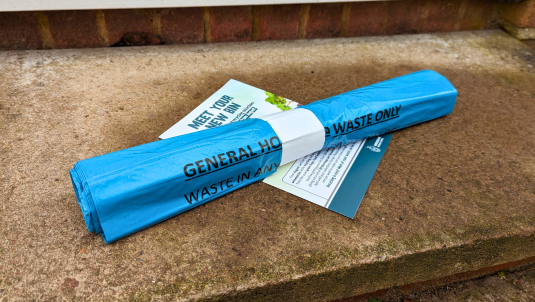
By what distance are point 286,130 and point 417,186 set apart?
0.34 m

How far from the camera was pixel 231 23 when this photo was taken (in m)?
1.34

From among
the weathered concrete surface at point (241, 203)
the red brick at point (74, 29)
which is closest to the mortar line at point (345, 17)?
the weathered concrete surface at point (241, 203)

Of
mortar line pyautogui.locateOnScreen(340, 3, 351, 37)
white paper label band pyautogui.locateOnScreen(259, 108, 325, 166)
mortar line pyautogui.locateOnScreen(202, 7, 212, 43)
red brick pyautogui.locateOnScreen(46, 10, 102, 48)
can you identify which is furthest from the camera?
mortar line pyautogui.locateOnScreen(340, 3, 351, 37)

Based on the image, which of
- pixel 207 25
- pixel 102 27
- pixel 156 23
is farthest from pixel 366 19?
pixel 102 27

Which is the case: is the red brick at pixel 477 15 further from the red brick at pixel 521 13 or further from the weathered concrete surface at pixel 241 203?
the weathered concrete surface at pixel 241 203

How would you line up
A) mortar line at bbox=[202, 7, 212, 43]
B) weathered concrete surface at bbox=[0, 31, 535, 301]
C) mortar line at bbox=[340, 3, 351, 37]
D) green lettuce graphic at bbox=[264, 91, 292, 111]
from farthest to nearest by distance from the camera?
mortar line at bbox=[340, 3, 351, 37]
mortar line at bbox=[202, 7, 212, 43]
green lettuce graphic at bbox=[264, 91, 292, 111]
weathered concrete surface at bbox=[0, 31, 535, 301]

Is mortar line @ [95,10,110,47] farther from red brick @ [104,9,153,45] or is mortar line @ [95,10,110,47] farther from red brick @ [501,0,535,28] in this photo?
red brick @ [501,0,535,28]

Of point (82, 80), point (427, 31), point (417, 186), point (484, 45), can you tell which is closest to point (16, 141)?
point (82, 80)

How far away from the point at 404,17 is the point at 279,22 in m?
0.54

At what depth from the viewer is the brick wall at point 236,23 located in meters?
1.19

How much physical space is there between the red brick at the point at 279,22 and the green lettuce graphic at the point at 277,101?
412 millimetres

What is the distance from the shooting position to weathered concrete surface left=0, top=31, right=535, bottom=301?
644 mm

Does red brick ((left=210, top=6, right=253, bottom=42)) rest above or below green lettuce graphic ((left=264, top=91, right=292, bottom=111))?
above

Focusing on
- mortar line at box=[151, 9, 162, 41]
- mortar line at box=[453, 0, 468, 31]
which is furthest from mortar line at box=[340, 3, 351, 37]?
mortar line at box=[151, 9, 162, 41]
